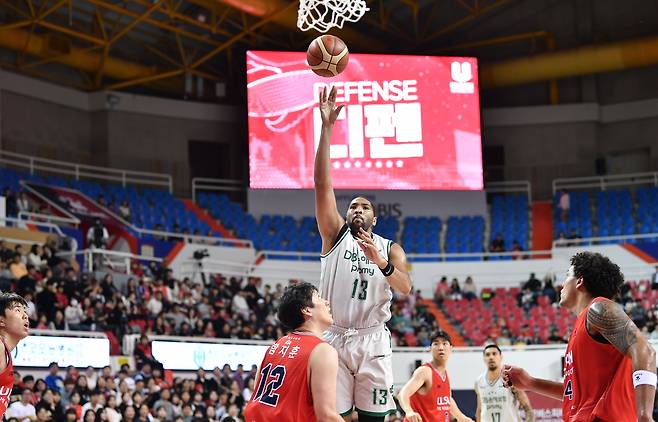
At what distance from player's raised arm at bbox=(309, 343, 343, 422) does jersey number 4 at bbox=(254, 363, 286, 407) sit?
0.21 meters

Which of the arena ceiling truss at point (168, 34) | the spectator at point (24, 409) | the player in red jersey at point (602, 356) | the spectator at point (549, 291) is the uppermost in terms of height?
the arena ceiling truss at point (168, 34)

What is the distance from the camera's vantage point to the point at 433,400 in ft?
34.0

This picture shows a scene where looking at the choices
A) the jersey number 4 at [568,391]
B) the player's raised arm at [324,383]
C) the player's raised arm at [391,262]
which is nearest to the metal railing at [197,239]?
the player's raised arm at [391,262]

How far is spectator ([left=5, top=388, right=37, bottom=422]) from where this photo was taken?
522 inches

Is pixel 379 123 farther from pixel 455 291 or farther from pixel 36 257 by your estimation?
pixel 36 257

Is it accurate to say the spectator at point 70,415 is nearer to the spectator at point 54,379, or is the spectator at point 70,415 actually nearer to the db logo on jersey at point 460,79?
the spectator at point 54,379

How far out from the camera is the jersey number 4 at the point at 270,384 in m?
5.89

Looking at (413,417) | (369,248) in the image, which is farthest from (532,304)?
(369,248)

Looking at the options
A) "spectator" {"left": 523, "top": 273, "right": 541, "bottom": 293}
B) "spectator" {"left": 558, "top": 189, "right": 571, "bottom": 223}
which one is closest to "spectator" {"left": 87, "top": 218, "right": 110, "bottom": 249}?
"spectator" {"left": 523, "top": 273, "right": 541, "bottom": 293}

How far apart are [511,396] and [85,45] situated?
20753mm

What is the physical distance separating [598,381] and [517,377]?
852 mm

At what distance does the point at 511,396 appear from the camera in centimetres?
1139

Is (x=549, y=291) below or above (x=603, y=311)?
below

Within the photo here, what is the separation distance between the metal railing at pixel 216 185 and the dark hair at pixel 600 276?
2401 centimetres
